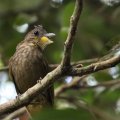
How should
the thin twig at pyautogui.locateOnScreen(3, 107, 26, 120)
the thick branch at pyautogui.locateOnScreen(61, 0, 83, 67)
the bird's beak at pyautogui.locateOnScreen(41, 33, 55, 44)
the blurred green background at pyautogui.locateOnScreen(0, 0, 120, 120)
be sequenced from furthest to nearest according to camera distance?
the blurred green background at pyautogui.locateOnScreen(0, 0, 120, 120), the bird's beak at pyautogui.locateOnScreen(41, 33, 55, 44), the thin twig at pyautogui.locateOnScreen(3, 107, 26, 120), the thick branch at pyautogui.locateOnScreen(61, 0, 83, 67)

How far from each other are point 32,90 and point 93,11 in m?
2.52

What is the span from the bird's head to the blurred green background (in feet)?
0.41

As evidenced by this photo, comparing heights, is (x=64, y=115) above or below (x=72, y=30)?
below

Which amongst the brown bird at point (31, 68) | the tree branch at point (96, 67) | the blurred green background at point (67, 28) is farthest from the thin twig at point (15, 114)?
the tree branch at point (96, 67)

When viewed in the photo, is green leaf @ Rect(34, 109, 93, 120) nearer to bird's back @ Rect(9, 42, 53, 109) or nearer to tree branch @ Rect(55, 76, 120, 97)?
bird's back @ Rect(9, 42, 53, 109)

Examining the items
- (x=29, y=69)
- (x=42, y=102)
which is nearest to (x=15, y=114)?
(x=42, y=102)

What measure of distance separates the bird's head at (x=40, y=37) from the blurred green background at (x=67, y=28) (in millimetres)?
124

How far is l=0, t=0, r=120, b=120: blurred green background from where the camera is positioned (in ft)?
16.0

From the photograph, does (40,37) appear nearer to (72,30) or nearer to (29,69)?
(29,69)

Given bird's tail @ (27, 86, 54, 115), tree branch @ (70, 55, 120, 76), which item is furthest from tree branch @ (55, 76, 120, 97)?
tree branch @ (70, 55, 120, 76)

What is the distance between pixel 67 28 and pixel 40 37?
30cm

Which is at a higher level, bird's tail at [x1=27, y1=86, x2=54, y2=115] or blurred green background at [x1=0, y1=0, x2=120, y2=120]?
blurred green background at [x1=0, y1=0, x2=120, y2=120]

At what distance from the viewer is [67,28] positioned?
186 inches

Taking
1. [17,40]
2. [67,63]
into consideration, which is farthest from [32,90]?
[17,40]
